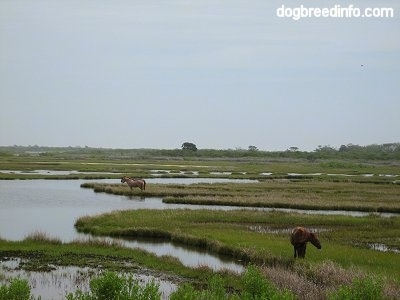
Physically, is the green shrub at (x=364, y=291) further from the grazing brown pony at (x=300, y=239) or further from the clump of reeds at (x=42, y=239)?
the clump of reeds at (x=42, y=239)

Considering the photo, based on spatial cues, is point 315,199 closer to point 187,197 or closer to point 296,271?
point 187,197

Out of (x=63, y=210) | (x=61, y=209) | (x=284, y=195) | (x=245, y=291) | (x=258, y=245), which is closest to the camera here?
(x=245, y=291)

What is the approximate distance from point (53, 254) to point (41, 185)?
33835 mm

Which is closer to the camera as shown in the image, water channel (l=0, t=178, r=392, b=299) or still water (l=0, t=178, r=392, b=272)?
water channel (l=0, t=178, r=392, b=299)

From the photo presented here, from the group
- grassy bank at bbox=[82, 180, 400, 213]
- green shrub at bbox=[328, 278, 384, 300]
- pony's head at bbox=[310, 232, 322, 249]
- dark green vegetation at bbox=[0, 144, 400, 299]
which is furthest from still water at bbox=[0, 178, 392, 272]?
green shrub at bbox=[328, 278, 384, 300]

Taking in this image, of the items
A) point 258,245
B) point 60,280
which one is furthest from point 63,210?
point 60,280

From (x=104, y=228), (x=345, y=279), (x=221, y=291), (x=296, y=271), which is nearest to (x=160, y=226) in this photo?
(x=104, y=228)

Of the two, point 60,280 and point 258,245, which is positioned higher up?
point 258,245

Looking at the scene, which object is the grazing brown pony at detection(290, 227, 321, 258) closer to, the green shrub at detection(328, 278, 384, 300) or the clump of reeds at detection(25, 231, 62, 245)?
the green shrub at detection(328, 278, 384, 300)

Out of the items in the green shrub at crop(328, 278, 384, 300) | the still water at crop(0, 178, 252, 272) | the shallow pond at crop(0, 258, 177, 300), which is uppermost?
the green shrub at crop(328, 278, 384, 300)

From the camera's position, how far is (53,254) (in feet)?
68.3

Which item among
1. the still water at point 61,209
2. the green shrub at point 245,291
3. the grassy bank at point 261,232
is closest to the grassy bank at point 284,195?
the still water at point 61,209

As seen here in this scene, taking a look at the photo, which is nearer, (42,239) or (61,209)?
(42,239)

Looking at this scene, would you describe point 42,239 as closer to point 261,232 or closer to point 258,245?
point 258,245
